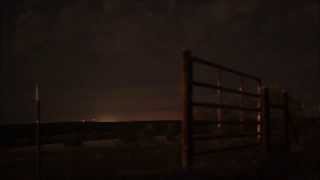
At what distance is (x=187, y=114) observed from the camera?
7.04 metres

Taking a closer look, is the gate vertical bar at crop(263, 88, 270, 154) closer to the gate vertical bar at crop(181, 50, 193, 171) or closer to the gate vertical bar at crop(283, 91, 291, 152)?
the gate vertical bar at crop(283, 91, 291, 152)

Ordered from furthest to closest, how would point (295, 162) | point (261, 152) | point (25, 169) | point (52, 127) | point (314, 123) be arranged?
1. point (314, 123)
2. point (52, 127)
3. point (25, 169)
4. point (261, 152)
5. point (295, 162)

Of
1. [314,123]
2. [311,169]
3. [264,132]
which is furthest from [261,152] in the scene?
[314,123]

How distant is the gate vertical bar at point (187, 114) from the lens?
7.02m

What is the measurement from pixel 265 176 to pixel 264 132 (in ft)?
11.0

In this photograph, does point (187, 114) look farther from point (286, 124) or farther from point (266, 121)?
point (286, 124)

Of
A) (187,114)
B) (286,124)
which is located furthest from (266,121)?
(187,114)

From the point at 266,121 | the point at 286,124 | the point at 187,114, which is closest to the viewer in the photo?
the point at 187,114

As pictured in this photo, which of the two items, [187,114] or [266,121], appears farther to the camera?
[266,121]

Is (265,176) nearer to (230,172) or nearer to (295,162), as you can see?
(230,172)

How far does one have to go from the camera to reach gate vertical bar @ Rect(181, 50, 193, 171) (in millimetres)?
7023

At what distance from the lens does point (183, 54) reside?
7008 mm

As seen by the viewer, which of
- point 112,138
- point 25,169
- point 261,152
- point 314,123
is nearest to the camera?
point 261,152

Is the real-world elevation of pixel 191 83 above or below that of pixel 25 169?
above
